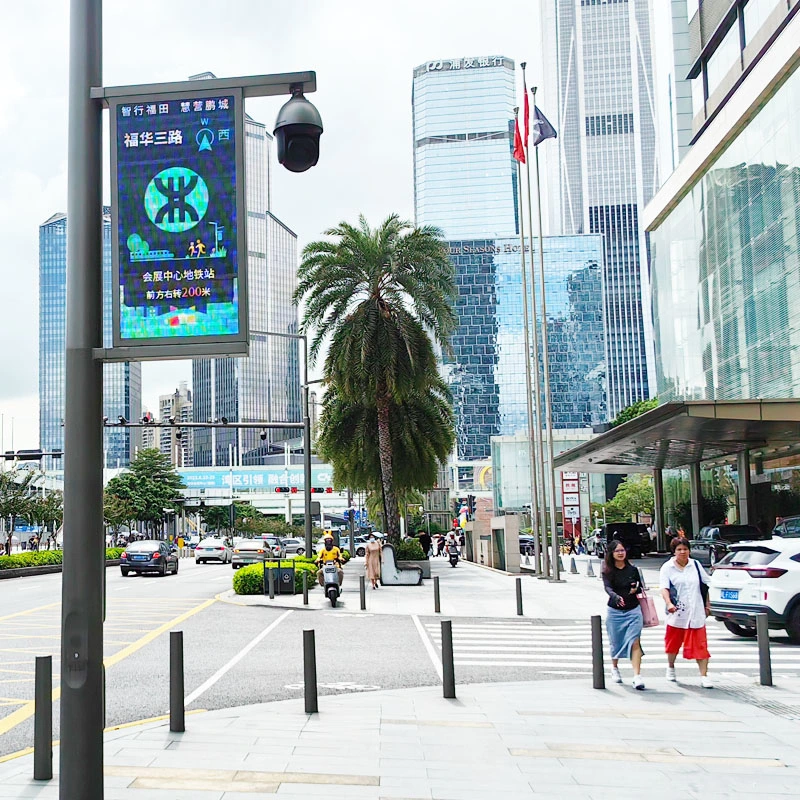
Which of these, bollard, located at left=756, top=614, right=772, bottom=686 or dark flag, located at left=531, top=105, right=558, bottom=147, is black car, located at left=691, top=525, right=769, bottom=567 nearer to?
dark flag, located at left=531, top=105, right=558, bottom=147

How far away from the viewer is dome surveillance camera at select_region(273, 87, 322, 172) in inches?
245

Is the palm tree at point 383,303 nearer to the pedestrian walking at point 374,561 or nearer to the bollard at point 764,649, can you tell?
the pedestrian walking at point 374,561

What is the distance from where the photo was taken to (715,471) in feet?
160

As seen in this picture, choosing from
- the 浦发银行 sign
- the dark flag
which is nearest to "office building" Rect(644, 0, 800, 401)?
the dark flag

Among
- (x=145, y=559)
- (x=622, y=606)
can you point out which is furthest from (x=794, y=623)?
(x=145, y=559)

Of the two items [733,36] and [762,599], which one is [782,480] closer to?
[733,36]

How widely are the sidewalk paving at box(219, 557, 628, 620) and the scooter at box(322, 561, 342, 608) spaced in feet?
0.87

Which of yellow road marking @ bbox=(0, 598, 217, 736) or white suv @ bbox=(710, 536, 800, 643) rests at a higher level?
white suv @ bbox=(710, 536, 800, 643)

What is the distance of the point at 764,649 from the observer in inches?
446

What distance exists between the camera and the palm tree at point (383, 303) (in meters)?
35.9

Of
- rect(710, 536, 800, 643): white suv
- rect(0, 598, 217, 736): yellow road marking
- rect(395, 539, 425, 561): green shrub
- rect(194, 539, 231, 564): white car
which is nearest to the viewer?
rect(0, 598, 217, 736): yellow road marking

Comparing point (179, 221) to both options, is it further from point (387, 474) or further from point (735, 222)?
point (735, 222)

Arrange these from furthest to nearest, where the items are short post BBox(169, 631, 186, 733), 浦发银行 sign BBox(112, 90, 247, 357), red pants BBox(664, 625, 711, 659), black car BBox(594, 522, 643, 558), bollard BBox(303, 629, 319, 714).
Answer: black car BBox(594, 522, 643, 558) → red pants BBox(664, 625, 711, 659) → bollard BBox(303, 629, 319, 714) → short post BBox(169, 631, 186, 733) → 浦发银行 sign BBox(112, 90, 247, 357)

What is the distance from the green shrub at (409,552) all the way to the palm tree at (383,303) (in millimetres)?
532
